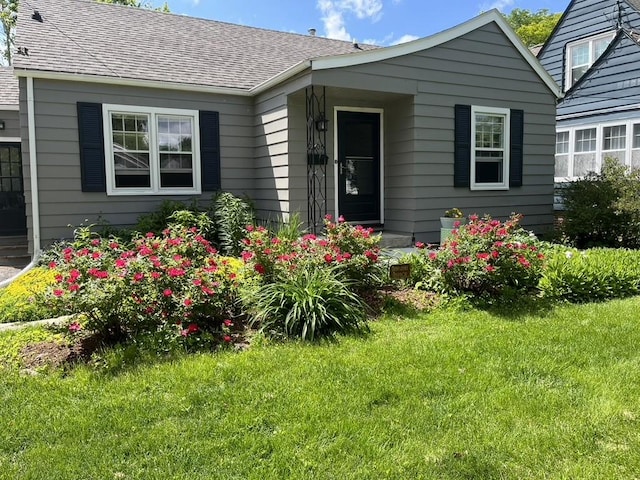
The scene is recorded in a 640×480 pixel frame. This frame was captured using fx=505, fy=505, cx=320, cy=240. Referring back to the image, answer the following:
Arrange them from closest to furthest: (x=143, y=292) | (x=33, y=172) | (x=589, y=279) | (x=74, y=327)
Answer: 1. (x=74, y=327)
2. (x=143, y=292)
3. (x=589, y=279)
4. (x=33, y=172)

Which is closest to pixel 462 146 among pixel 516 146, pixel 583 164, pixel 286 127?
pixel 516 146

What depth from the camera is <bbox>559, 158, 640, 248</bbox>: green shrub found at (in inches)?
310

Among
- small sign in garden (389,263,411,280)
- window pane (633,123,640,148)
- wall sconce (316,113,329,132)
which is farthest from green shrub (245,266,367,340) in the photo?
window pane (633,123,640,148)

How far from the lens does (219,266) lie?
14.5 ft

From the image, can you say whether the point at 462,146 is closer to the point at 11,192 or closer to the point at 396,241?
the point at 396,241

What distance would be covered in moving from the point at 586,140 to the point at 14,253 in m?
12.9

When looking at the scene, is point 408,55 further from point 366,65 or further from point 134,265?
point 134,265

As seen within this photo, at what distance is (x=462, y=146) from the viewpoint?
845 centimetres

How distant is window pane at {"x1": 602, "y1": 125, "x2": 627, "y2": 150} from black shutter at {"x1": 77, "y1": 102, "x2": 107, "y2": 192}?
11070 mm

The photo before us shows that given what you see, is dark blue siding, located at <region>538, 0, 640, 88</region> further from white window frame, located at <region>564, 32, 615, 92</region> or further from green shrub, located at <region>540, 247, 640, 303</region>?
green shrub, located at <region>540, 247, 640, 303</region>

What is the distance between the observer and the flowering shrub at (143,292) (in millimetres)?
3545

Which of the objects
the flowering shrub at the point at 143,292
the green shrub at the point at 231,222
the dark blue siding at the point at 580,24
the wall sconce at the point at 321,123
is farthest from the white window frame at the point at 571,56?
the flowering shrub at the point at 143,292

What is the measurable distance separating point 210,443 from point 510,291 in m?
3.56

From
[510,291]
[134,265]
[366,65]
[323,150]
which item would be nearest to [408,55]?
[366,65]
